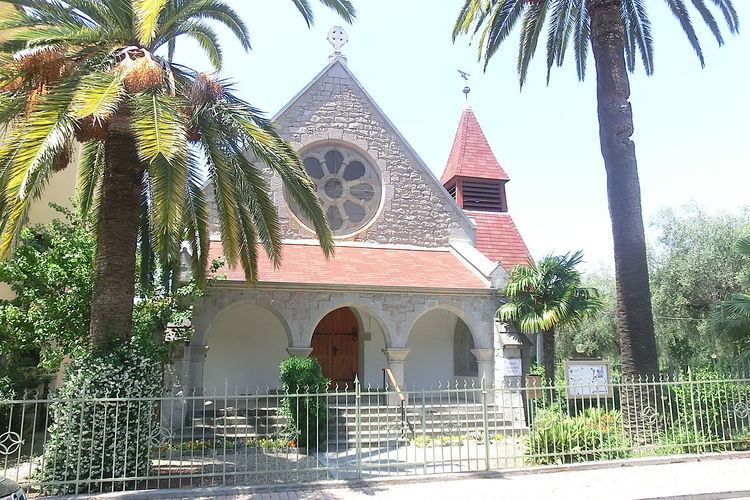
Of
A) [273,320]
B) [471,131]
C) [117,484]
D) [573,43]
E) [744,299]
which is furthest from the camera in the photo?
[471,131]

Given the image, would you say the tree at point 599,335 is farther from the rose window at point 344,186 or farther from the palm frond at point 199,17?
the palm frond at point 199,17

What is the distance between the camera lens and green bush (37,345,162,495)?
25.3ft

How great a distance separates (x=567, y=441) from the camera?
955cm

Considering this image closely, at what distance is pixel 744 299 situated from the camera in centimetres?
1110

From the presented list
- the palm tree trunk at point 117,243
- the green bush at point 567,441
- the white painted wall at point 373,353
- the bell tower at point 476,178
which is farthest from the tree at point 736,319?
the bell tower at point 476,178

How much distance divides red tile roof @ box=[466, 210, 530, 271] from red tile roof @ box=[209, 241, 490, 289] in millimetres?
3378

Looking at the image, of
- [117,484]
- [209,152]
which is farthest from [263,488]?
[209,152]

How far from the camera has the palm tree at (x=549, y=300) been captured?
1371 cm

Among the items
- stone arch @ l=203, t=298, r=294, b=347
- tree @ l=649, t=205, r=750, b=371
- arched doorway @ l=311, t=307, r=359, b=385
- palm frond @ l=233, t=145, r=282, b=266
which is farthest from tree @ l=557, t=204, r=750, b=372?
palm frond @ l=233, t=145, r=282, b=266

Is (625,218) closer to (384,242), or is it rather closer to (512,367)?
(512,367)

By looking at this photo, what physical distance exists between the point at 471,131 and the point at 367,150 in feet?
26.7

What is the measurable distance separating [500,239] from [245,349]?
9.90 m

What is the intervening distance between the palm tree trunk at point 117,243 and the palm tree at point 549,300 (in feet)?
29.6

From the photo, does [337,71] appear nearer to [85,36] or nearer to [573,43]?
[573,43]
